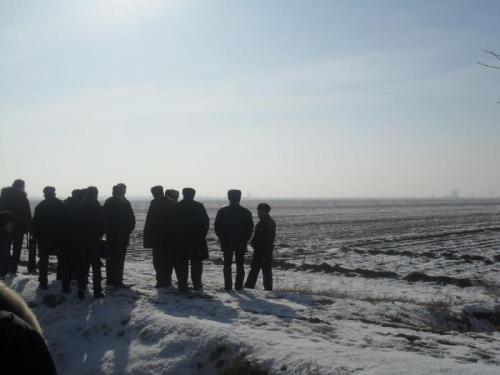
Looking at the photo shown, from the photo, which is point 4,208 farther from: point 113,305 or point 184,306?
point 184,306

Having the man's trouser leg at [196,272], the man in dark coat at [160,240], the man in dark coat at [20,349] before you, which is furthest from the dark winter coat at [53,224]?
the man in dark coat at [20,349]

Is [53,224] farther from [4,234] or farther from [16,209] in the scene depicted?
[16,209]

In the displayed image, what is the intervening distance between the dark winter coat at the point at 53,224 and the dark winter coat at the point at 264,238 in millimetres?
4260

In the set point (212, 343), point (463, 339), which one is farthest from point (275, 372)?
point (463, 339)

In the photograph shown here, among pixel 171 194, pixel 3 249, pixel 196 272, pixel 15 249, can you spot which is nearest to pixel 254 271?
pixel 196 272

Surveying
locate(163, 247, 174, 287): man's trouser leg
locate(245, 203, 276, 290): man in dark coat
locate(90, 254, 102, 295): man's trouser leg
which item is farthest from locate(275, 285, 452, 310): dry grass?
locate(90, 254, 102, 295): man's trouser leg

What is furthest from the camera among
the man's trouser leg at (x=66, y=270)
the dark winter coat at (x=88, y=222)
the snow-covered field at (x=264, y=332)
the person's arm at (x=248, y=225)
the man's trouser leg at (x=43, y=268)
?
the person's arm at (x=248, y=225)

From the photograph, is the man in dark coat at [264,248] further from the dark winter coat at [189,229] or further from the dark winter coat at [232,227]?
the dark winter coat at [189,229]

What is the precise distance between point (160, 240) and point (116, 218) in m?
1.12

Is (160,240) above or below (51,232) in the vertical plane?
below

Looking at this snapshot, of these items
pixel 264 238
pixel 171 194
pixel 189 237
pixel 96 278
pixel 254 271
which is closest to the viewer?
pixel 96 278

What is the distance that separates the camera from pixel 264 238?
11055 mm

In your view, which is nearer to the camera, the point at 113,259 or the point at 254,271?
the point at 113,259

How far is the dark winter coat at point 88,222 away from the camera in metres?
9.29
